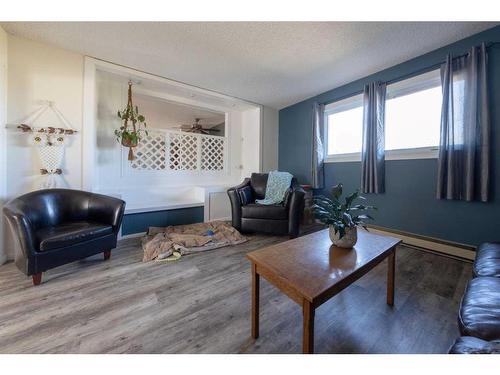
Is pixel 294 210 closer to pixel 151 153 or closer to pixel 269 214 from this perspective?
pixel 269 214

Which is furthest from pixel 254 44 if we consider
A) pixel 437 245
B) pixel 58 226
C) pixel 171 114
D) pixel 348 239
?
pixel 171 114

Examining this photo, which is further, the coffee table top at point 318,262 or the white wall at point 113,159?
the white wall at point 113,159

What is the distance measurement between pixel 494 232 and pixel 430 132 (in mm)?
1093

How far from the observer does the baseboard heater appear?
189 centimetres

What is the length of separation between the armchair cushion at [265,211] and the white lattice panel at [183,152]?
5.26 ft

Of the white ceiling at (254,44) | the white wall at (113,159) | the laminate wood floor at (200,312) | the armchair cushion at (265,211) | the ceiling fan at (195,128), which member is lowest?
the laminate wood floor at (200,312)

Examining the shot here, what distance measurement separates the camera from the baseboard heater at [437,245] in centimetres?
189

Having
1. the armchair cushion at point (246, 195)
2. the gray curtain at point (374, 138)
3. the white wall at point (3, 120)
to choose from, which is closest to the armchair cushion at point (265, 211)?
the armchair cushion at point (246, 195)

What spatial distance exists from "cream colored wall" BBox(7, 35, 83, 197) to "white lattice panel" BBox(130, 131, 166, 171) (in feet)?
3.07

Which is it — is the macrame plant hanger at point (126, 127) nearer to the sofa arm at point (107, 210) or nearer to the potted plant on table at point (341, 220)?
the sofa arm at point (107, 210)

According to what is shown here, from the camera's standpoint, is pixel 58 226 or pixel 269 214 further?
pixel 269 214

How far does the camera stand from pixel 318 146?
10.4ft

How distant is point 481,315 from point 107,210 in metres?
2.47
